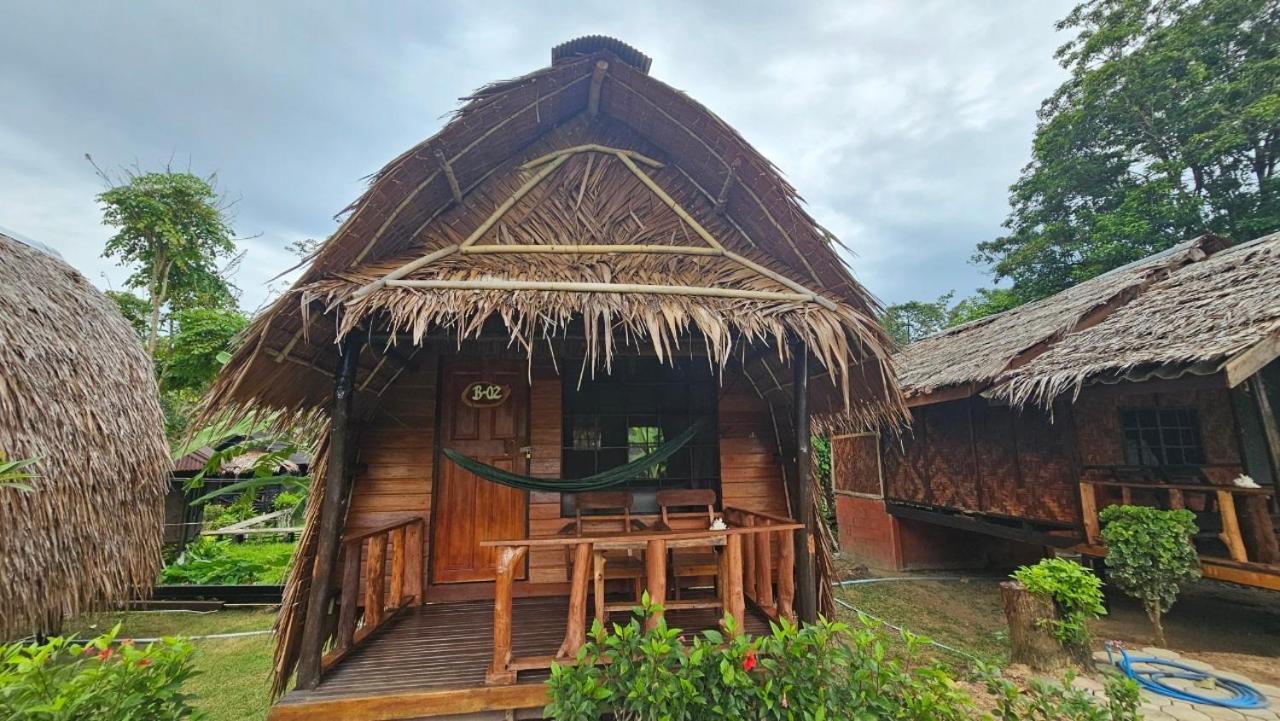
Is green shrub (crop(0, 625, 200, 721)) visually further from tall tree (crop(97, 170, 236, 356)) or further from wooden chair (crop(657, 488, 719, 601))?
tall tree (crop(97, 170, 236, 356))

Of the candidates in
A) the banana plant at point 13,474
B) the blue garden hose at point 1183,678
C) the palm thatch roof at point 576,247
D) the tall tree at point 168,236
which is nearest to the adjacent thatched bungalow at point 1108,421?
the blue garden hose at point 1183,678

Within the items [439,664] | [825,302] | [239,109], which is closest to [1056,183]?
[825,302]

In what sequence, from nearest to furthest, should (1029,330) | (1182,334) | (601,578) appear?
(601,578), (1182,334), (1029,330)

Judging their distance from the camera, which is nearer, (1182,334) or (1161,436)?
(1182,334)

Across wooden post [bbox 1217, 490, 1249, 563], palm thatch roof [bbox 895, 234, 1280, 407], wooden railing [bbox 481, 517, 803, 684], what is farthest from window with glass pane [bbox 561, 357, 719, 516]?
wooden post [bbox 1217, 490, 1249, 563]

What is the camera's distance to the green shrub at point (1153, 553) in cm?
408

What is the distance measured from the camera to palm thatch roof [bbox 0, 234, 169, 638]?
13.0ft

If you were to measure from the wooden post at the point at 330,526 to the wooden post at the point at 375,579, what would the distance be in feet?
1.29

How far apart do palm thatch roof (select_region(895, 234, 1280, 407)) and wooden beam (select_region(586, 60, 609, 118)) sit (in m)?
5.04

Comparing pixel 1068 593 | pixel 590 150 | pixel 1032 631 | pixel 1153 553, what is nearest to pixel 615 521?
pixel 590 150

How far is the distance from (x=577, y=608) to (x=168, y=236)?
15414 millimetres

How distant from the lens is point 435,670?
2492 mm

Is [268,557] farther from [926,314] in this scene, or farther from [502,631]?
[926,314]

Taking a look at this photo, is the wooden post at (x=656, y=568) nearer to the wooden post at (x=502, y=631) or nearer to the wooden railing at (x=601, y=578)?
the wooden railing at (x=601, y=578)
